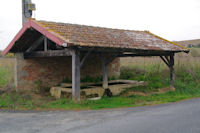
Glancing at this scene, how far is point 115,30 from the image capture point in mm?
11898

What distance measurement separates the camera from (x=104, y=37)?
32.7ft

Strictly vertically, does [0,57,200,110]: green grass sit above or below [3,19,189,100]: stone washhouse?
below

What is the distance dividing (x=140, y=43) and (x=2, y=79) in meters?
8.75

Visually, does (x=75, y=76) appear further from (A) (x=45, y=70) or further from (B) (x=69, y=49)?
(A) (x=45, y=70)

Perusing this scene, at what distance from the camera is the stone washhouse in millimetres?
8688

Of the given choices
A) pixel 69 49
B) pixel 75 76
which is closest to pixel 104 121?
pixel 75 76

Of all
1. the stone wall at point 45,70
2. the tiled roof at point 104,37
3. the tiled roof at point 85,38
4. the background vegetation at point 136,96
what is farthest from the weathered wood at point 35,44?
the background vegetation at point 136,96

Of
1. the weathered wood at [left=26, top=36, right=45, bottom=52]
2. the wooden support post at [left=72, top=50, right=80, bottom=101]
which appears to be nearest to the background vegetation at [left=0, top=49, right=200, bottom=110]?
the wooden support post at [left=72, top=50, right=80, bottom=101]

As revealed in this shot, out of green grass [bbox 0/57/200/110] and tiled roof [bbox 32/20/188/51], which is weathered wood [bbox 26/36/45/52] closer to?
tiled roof [bbox 32/20/188/51]

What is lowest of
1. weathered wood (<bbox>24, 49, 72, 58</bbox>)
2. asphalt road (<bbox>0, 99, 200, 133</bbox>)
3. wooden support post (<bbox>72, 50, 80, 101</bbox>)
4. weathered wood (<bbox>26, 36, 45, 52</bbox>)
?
asphalt road (<bbox>0, 99, 200, 133</bbox>)

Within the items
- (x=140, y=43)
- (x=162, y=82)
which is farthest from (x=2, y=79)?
(x=162, y=82)

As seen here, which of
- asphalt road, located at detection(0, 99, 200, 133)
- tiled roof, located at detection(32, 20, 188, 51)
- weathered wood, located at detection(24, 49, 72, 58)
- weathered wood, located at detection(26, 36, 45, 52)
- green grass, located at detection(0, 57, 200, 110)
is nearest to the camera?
asphalt road, located at detection(0, 99, 200, 133)

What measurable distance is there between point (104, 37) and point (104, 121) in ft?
15.5

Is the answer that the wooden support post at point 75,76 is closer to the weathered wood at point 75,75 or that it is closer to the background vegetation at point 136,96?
the weathered wood at point 75,75
